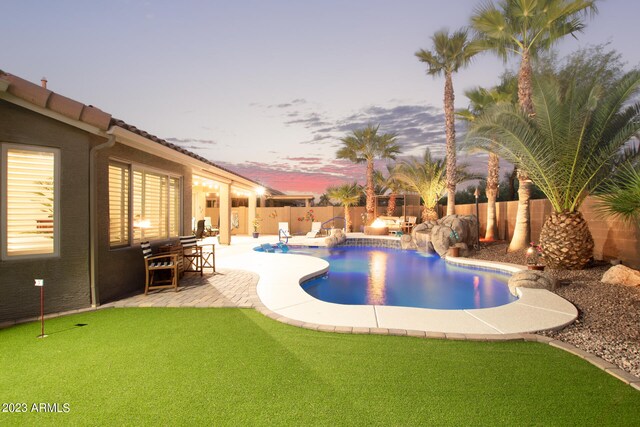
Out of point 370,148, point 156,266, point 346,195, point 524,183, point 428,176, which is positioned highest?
point 370,148

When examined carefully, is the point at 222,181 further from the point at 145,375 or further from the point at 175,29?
the point at 145,375

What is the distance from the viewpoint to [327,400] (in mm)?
2963

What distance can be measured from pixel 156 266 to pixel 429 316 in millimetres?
5437

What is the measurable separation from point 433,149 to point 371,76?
6721mm

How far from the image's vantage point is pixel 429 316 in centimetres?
534

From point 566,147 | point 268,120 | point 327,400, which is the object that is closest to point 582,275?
point 566,147

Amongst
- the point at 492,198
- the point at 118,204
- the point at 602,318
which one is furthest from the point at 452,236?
the point at 118,204

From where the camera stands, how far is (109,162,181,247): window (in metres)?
6.75

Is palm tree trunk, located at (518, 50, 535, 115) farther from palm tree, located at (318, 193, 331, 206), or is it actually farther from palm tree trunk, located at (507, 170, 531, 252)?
palm tree, located at (318, 193, 331, 206)

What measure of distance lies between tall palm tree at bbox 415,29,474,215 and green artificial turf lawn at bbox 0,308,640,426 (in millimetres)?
14795

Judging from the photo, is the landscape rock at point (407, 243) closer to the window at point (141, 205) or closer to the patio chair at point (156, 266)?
the window at point (141, 205)

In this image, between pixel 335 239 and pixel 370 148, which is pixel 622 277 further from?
pixel 370 148

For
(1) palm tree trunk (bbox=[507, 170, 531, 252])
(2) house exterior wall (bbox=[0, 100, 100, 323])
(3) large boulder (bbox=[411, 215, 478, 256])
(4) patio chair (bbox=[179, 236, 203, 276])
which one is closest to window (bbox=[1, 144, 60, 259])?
(2) house exterior wall (bbox=[0, 100, 100, 323])

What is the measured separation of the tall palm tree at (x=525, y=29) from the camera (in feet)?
35.9
